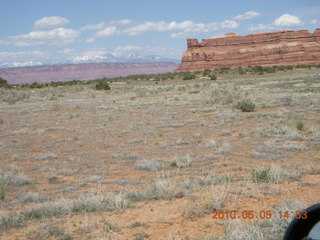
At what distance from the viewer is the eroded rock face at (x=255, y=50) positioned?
4183 inches

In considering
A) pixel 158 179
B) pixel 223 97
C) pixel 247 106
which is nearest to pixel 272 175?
pixel 158 179

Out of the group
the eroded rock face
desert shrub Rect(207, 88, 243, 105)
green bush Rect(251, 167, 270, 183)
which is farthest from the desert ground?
the eroded rock face

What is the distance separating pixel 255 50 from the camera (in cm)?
11569

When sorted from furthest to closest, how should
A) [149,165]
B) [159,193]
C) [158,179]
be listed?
[149,165]
[158,179]
[159,193]

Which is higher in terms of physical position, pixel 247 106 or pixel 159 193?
pixel 247 106

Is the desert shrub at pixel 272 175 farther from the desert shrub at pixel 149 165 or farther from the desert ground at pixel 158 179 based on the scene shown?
the desert shrub at pixel 149 165

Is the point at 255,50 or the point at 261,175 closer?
the point at 261,175

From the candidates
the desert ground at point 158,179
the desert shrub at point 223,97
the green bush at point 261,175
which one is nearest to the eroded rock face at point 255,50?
the desert shrub at point 223,97

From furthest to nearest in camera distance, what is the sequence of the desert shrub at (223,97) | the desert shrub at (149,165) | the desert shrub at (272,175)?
the desert shrub at (223,97)
the desert shrub at (149,165)
the desert shrub at (272,175)

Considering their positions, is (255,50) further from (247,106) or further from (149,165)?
(149,165)

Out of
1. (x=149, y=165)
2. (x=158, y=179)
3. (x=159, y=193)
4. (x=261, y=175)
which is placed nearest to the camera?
(x=159, y=193)

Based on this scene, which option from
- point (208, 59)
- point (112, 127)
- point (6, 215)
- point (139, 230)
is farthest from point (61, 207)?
point (208, 59)

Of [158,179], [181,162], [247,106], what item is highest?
[247,106]

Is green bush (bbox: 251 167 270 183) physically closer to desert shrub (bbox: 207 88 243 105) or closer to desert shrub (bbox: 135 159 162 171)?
desert shrub (bbox: 135 159 162 171)
